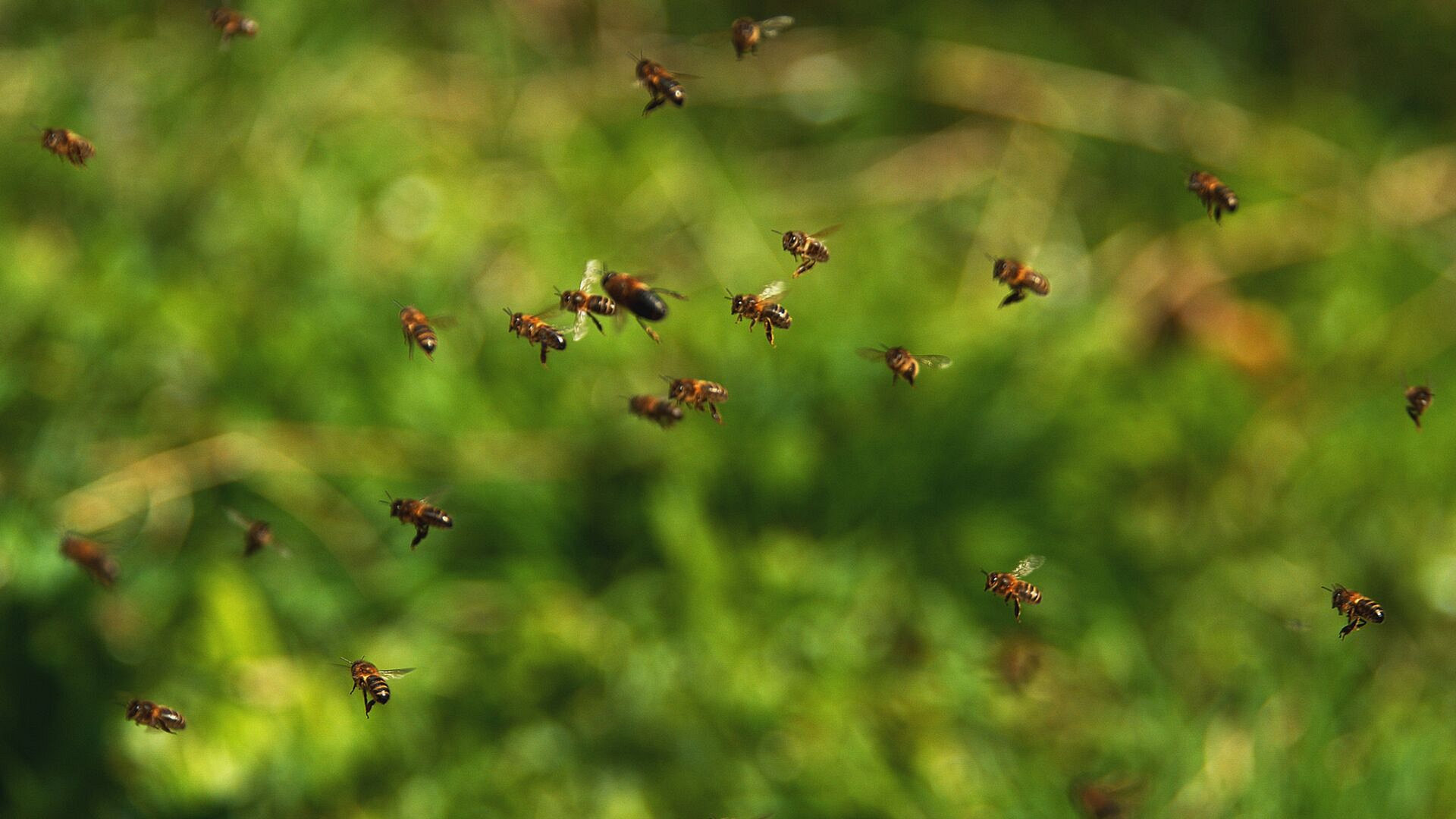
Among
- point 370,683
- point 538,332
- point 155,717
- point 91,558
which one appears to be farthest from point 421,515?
point 91,558

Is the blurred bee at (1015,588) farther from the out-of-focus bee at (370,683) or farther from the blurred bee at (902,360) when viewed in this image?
the out-of-focus bee at (370,683)

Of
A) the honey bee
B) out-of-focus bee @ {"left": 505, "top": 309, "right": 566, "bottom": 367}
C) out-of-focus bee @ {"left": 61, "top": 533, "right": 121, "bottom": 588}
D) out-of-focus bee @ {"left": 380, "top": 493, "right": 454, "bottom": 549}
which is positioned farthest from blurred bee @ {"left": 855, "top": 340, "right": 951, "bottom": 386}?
out-of-focus bee @ {"left": 61, "top": 533, "right": 121, "bottom": 588}

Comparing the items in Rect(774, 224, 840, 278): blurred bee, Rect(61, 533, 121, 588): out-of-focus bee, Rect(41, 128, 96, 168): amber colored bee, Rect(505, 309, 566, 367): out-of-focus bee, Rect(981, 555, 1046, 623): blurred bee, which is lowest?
Rect(981, 555, 1046, 623): blurred bee

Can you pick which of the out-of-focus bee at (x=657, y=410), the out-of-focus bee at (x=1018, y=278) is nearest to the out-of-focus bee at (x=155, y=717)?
the out-of-focus bee at (x=657, y=410)

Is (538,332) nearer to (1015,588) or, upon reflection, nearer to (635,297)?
(635,297)

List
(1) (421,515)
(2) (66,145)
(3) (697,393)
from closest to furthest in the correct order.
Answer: (3) (697,393)
(1) (421,515)
(2) (66,145)

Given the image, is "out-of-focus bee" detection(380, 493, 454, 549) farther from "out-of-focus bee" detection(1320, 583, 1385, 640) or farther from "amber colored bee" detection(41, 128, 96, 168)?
"out-of-focus bee" detection(1320, 583, 1385, 640)

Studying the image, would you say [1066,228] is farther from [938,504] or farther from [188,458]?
[188,458]
